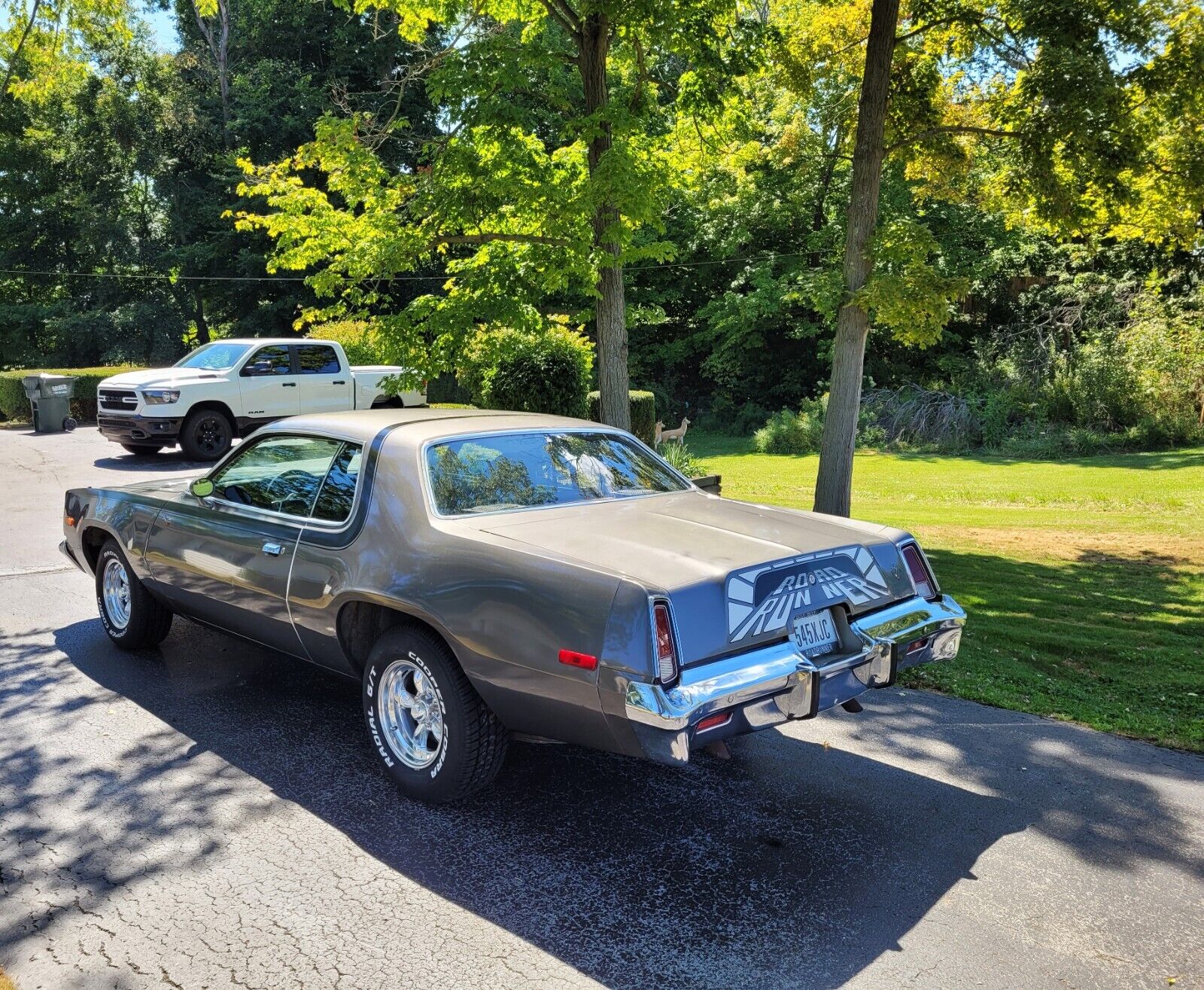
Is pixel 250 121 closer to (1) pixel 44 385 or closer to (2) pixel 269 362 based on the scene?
(1) pixel 44 385

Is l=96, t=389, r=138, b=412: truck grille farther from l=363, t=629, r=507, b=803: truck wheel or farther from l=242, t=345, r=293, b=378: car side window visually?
l=363, t=629, r=507, b=803: truck wheel

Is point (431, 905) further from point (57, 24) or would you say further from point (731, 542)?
point (57, 24)

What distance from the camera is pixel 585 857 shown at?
372cm

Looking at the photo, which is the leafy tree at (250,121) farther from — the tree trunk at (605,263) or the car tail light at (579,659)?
the car tail light at (579,659)

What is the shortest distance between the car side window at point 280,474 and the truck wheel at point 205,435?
35.0ft

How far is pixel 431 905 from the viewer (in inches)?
132

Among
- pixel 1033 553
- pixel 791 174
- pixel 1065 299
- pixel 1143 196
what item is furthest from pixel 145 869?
pixel 791 174

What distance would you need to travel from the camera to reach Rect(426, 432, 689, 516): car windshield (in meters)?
4.43

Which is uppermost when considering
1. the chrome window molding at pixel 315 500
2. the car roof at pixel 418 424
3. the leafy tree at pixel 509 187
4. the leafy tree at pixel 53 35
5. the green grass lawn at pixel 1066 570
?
the leafy tree at pixel 53 35

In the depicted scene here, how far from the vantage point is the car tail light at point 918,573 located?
4383 millimetres

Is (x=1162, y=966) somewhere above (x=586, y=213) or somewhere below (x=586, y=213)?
below

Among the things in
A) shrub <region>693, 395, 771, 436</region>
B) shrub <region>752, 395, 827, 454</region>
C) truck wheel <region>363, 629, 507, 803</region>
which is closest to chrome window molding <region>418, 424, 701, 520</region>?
truck wheel <region>363, 629, 507, 803</region>

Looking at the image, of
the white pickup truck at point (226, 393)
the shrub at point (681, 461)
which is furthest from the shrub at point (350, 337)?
the shrub at point (681, 461)

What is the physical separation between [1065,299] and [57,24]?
23148mm
